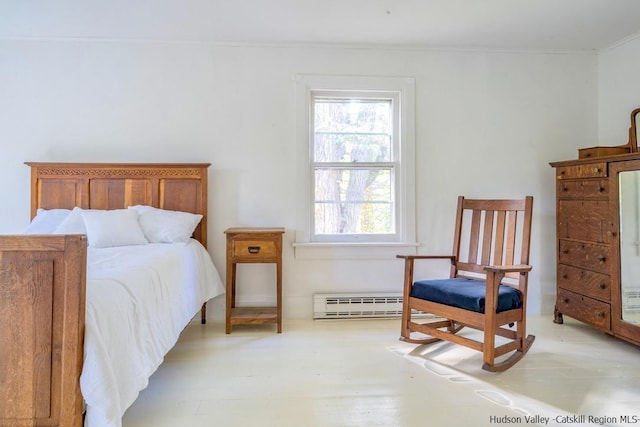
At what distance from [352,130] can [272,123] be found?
719 millimetres

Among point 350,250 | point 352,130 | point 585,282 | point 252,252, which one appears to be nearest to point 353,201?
point 350,250

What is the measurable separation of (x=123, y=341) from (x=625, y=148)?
354 centimetres

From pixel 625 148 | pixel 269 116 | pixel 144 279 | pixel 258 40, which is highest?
pixel 258 40

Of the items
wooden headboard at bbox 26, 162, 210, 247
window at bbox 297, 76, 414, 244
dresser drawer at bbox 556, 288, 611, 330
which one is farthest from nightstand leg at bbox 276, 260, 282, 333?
dresser drawer at bbox 556, 288, 611, 330

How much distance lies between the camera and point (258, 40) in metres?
2.88

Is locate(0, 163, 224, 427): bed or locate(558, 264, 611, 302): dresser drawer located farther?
locate(558, 264, 611, 302): dresser drawer

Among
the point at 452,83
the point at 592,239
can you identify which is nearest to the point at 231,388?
the point at 592,239

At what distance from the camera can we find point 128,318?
4.47ft

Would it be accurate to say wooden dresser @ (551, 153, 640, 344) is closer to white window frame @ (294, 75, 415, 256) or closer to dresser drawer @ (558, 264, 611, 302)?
dresser drawer @ (558, 264, 611, 302)

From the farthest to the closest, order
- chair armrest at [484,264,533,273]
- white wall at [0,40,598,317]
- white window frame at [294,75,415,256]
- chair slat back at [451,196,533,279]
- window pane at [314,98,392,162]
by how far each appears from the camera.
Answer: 1. window pane at [314,98,392,162]
2. white window frame at [294,75,415,256]
3. white wall at [0,40,598,317]
4. chair slat back at [451,196,533,279]
5. chair armrest at [484,264,533,273]

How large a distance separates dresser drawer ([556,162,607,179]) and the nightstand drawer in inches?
92.2

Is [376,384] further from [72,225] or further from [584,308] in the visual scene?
[72,225]

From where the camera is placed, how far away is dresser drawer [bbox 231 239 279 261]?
2.56 m

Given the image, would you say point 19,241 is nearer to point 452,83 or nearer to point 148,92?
point 148,92
